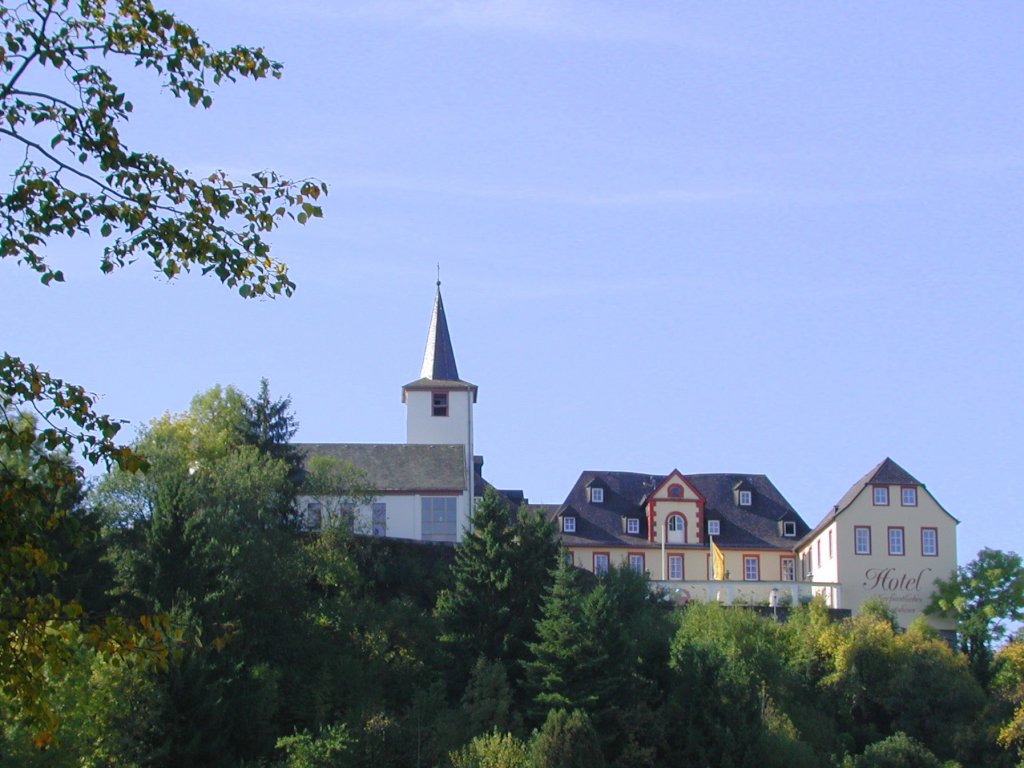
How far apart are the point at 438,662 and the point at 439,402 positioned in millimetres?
29898

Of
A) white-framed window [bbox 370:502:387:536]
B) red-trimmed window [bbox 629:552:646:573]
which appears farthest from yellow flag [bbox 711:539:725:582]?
white-framed window [bbox 370:502:387:536]

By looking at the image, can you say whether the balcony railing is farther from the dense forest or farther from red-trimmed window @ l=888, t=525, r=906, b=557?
the dense forest

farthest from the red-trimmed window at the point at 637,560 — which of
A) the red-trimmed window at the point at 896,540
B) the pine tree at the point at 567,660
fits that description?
the pine tree at the point at 567,660

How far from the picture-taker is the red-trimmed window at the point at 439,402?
268 ft

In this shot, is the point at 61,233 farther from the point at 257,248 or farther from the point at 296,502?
the point at 296,502

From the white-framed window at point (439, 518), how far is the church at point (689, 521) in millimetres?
39

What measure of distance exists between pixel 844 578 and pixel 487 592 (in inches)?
788

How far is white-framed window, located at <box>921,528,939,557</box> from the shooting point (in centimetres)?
6925

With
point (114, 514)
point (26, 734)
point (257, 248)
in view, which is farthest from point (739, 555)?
point (257, 248)

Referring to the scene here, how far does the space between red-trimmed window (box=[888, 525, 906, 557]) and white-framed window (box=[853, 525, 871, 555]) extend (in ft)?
2.92

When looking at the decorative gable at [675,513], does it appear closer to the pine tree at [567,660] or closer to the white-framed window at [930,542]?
the white-framed window at [930,542]

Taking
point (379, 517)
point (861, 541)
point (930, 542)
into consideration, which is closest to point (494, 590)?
point (379, 517)

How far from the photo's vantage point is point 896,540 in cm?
6975

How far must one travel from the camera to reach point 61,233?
12.3 meters
